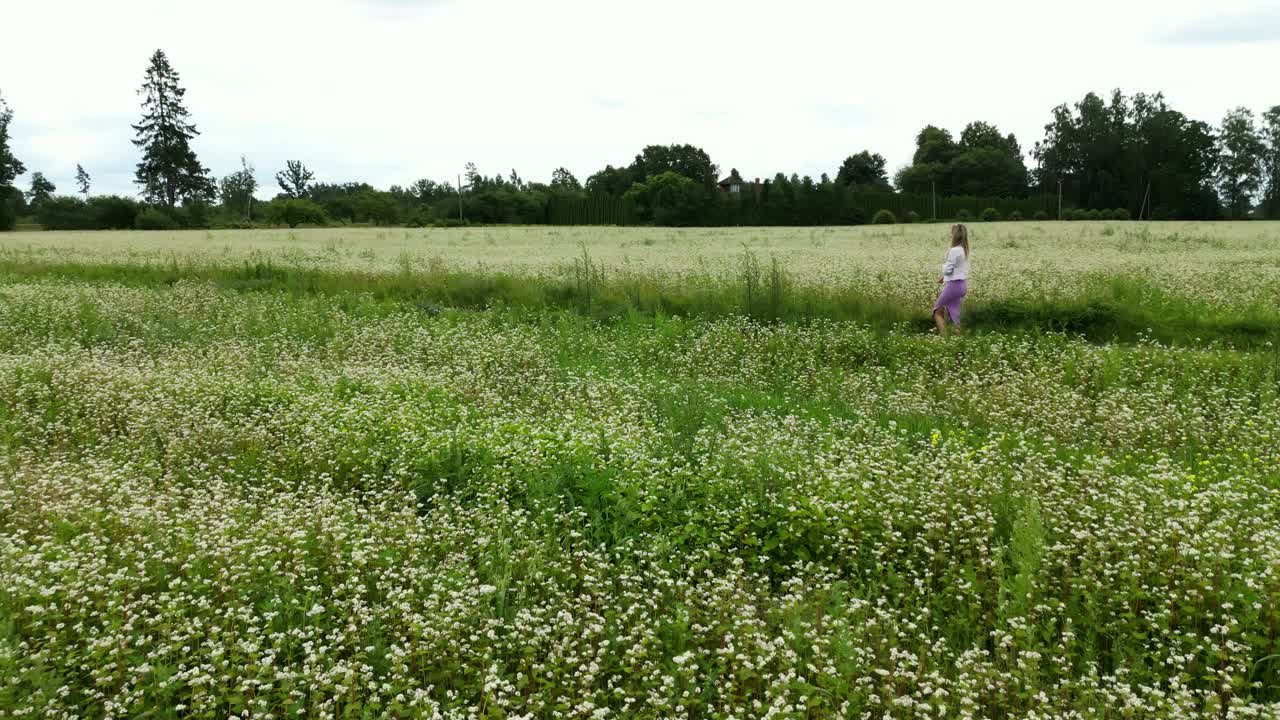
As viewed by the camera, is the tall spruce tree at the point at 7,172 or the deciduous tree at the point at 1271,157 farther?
the deciduous tree at the point at 1271,157

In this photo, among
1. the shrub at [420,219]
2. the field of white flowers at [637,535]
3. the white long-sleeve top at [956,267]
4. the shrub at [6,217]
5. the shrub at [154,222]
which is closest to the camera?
the field of white flowers at [637,535]

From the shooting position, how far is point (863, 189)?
254 feet

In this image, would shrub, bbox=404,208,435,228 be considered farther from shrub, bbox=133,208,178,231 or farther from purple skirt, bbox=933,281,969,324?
purple skirt, bbox=933,281,969,324

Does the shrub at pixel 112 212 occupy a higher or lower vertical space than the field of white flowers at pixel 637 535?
higher

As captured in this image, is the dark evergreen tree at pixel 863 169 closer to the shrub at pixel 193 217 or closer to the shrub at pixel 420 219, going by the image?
the shrub at pixel 420 219

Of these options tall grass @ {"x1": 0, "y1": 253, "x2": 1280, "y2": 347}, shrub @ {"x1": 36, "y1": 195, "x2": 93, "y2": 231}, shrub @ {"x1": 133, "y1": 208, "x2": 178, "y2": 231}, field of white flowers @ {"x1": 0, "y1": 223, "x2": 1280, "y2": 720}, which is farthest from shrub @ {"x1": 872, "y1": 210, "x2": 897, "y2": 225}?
shrub @ {"x1": 36, "y1": 195, "x2": 93, "y2": 231}

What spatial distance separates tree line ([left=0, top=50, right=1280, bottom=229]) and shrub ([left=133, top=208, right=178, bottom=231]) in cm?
17

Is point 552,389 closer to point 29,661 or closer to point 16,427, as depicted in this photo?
point 16,427

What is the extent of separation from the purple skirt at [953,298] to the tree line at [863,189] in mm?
54954

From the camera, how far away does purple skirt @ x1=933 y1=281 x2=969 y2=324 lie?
13.6m

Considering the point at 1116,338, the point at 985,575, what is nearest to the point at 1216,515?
the point at 985,575

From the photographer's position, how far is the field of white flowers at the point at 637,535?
4215 mm

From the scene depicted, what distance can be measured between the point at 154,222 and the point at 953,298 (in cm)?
7118

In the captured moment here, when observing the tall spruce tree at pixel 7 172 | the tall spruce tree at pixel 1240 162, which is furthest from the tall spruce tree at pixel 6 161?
the tall spruce tree at pixel 1240 162
